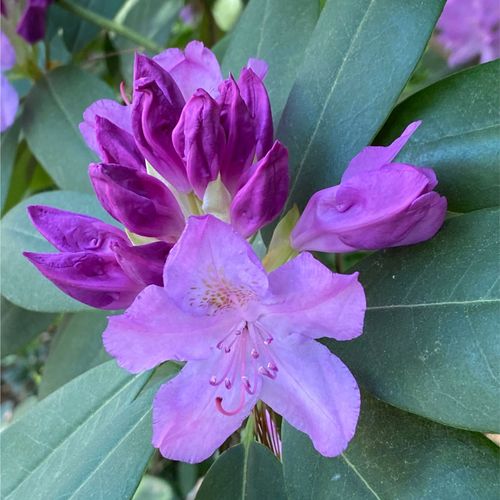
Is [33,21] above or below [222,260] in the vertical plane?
above

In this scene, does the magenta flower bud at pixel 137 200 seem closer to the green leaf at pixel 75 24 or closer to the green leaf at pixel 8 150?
the green leaf at pixel 8 150

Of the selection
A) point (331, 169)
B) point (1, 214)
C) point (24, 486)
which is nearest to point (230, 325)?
point (331, 169)

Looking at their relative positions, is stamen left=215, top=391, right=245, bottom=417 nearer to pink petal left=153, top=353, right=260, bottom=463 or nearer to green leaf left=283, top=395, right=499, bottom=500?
pink petal left=153, top=353, right=260, bottom=463

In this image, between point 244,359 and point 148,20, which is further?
point 148,20

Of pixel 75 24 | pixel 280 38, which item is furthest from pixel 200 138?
pixel 75 24

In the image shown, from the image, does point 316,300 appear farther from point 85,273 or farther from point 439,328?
point 85,273
